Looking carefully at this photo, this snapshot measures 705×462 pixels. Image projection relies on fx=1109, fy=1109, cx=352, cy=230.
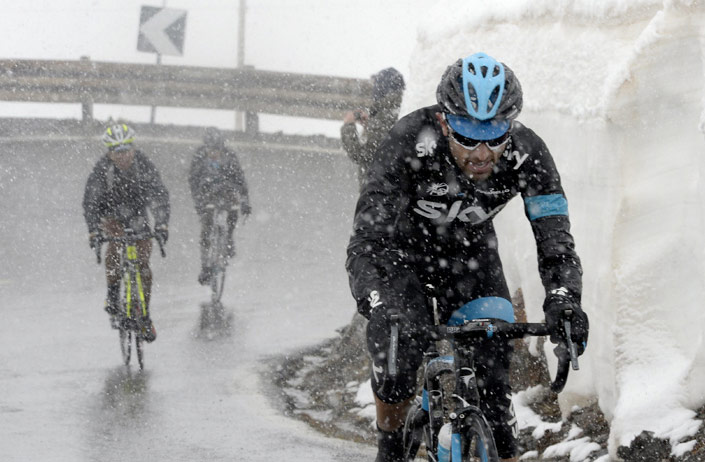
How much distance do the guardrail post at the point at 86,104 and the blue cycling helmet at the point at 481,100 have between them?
58.1 feet

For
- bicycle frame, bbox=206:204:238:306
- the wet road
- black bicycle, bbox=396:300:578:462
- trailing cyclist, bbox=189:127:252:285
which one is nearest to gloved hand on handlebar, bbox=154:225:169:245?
the wet road

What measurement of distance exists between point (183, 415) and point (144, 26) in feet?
48.5

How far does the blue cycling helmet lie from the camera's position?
4.10 m

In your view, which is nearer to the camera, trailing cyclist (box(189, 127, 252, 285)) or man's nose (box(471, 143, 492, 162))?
man's nose (box(471, 143, 492, 162))

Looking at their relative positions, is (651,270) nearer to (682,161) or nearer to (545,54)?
(682,161)

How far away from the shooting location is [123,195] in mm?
9922

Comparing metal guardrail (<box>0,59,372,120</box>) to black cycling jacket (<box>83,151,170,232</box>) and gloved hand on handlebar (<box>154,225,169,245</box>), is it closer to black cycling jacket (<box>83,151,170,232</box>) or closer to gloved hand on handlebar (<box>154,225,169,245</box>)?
black cycling jacket (<box>83,151,170,232</box>)

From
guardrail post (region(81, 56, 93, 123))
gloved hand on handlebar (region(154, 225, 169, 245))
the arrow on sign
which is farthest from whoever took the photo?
the arrow on sign

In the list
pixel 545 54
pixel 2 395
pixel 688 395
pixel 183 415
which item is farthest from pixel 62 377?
pixel 688 395

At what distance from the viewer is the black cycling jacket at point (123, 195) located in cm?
990

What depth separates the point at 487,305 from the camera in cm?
451

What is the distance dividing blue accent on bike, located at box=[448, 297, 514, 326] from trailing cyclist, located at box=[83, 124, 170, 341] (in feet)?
18.7

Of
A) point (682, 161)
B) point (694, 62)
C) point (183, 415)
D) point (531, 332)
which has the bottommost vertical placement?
point (183, 415)

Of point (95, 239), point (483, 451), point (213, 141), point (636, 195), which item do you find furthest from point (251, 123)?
point (483, 451)
